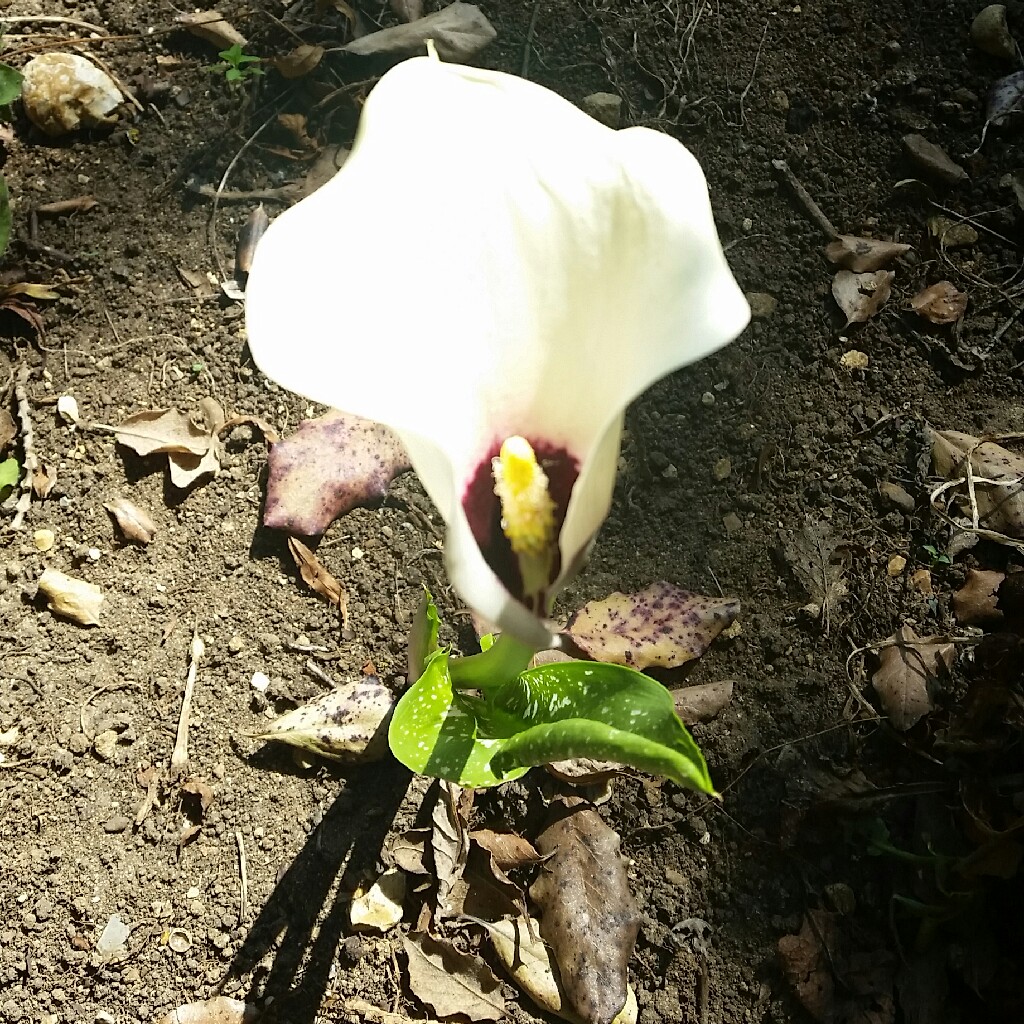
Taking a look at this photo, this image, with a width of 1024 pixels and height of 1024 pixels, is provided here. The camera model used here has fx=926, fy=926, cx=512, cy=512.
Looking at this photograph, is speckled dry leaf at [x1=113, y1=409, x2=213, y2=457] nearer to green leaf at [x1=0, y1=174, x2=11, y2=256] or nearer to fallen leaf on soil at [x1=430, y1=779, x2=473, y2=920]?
green leaf at [x1=0, y1=174, x2=11, y2=256]

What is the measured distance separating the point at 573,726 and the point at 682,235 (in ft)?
1.12

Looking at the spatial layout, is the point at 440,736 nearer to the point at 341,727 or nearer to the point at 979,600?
the point at 341,727

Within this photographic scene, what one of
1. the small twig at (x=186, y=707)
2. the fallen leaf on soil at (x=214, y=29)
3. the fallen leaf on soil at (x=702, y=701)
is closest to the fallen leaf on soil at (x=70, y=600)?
the small twig at (x=186, y=707)

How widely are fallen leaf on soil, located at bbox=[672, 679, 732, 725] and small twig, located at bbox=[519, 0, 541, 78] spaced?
2.88 feet

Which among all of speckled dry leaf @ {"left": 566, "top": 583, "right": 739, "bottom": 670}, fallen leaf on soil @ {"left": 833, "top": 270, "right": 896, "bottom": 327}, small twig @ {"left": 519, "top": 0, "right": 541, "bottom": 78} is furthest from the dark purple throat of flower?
small twig @ {"left": 519, "top": 0, "right": 541, "bottom": 78}

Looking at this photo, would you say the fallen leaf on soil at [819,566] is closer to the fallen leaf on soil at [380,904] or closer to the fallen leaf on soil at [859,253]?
the fallen leaf on soil at [859,253]

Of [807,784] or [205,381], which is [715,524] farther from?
[205,381]

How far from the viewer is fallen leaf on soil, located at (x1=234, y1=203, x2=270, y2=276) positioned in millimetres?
1225

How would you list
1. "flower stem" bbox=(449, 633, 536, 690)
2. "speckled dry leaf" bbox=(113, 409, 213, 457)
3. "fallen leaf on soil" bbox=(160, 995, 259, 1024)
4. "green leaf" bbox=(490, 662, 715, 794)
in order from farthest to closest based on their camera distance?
"speckled dry leaf" bbox=(113, 409, 213, 457) → "fallen leaf on soil" bbox=(160, 995, 259, 1024) → "flower stem" bbox=(449, 633, 536, 690) → "green leaf" bbox=(490, 662, 715, 794)

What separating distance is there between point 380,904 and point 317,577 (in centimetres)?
37

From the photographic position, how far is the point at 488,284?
69cm

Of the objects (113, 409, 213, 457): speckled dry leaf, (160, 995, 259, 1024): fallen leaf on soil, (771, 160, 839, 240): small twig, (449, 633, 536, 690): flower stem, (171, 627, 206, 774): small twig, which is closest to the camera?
(449, 633, 536, 690): flower stem

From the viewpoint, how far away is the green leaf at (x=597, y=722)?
1.93 feet

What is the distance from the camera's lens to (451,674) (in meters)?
0.86
